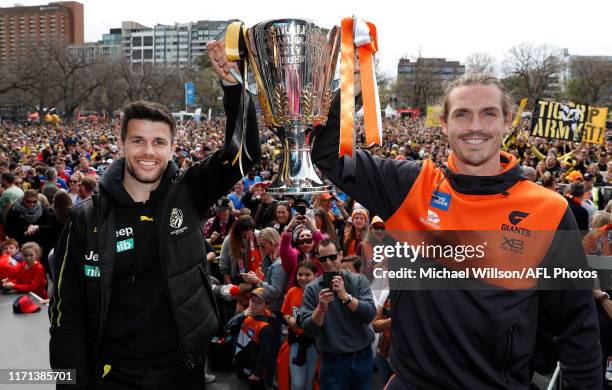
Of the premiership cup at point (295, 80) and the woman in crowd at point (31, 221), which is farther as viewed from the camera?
the woman in crowd at point (31, 221)

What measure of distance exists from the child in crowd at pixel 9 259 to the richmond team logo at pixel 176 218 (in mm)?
6237

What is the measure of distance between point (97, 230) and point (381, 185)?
3.92 feet

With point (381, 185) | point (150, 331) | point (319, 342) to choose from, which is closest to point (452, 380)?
point (381, 185)

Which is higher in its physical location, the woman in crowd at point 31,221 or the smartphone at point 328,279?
the smartphone at point 328,279

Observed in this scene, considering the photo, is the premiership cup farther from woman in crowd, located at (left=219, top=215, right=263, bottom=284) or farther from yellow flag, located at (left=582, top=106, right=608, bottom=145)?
yellow flag, located at (left=582, top=106, right=608, bottom=145)

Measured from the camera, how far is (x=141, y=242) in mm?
2332

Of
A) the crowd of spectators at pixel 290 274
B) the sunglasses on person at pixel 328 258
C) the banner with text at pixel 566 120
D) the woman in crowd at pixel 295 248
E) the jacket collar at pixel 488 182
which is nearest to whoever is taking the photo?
the jacket collar at pixel 488 182

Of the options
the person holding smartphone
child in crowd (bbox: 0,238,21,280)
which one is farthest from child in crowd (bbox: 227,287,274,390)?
child in crowd (bbox: 0,238,21,280)

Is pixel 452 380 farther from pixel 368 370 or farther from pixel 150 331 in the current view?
pixel 368 370

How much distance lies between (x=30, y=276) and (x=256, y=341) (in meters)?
4.08

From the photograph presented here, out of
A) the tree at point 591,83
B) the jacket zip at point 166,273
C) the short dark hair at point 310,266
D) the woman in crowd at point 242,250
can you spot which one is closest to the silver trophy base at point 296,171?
the jacket zip at point 166,273

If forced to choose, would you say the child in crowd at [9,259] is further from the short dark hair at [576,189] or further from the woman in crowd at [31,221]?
the short dark hair at [576,189]

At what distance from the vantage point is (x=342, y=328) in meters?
4.28

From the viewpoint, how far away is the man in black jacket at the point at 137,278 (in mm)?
2254
